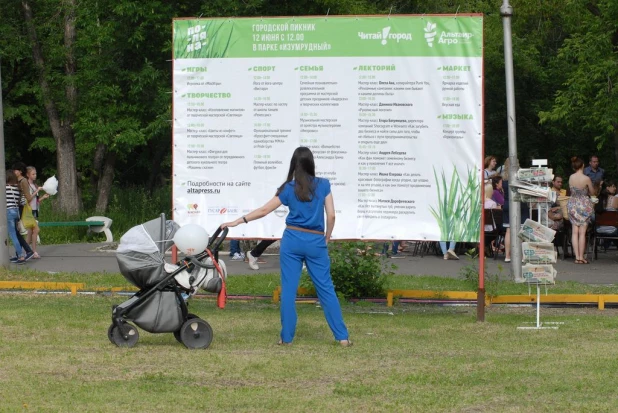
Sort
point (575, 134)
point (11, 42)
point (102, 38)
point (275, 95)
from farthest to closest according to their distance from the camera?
point (575, 134)
point (11, 42)
point (102, 38)
point (275, 95)

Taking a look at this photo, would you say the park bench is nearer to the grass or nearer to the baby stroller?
the grass

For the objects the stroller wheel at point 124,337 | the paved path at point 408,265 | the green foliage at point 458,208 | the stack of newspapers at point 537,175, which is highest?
the stack of newspapers at point 537,175

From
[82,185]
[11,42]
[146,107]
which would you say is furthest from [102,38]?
[82,185]

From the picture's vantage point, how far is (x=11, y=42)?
32500 mm

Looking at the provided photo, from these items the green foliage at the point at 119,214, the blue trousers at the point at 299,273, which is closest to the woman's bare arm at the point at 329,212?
the blue trousers at the point at 299,273

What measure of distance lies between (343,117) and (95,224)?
15.3m

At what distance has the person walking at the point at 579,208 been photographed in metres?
21.4

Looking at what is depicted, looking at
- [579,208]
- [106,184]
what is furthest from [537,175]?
[106,184]

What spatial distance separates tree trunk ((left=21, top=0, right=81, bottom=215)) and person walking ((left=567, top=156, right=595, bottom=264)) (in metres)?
15.2

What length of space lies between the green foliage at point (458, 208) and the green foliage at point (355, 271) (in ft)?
7.11

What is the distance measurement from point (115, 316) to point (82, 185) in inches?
1256

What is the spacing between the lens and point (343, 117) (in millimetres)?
13078

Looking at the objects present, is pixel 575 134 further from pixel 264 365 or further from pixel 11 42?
pixel 264 365

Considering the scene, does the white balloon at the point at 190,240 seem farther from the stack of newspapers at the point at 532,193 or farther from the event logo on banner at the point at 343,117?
the stack of newspapers at the point at 532,193
